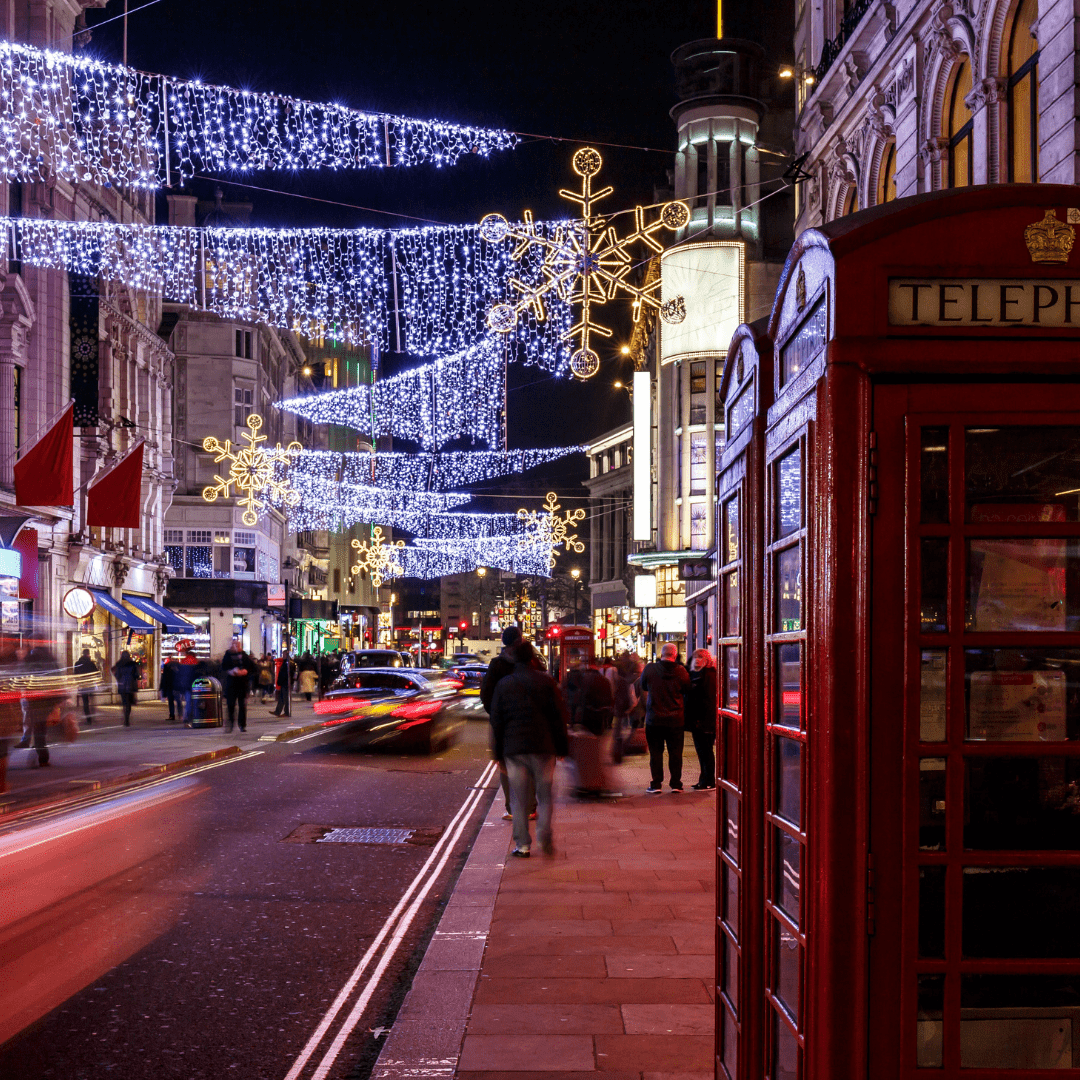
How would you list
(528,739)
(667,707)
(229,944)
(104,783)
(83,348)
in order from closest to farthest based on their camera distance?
(229,944) < (528,739) < (667,707) < (104,783) < (83,348)

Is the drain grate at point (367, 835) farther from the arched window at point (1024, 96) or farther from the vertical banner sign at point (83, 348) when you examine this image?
the vertical banner sign at point (83, 348)

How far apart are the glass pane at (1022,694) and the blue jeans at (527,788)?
26.5 feet

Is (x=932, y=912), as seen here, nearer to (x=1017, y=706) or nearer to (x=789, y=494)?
(x=1017, y=706)

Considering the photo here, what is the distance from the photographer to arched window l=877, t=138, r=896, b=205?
20.8m

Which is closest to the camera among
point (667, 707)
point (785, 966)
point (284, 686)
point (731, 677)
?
point (785, 966)

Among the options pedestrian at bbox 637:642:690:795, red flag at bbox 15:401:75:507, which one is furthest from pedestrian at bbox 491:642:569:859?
red flag at bbox 15:401:75:507

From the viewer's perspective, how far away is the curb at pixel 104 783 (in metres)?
14.6

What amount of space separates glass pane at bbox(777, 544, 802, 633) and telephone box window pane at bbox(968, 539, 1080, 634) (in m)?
0.54

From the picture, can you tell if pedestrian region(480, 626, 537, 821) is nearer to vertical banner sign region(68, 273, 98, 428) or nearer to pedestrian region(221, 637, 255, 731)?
pedestrian region(221, 637, 255, 731)

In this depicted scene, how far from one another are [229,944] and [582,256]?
10.9 metres

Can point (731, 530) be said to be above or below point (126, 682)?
above

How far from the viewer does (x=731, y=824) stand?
191 inches

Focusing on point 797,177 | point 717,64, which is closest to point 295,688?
point 717,64

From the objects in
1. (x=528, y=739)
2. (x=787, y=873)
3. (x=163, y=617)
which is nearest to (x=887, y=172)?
(x=528, y=739)
